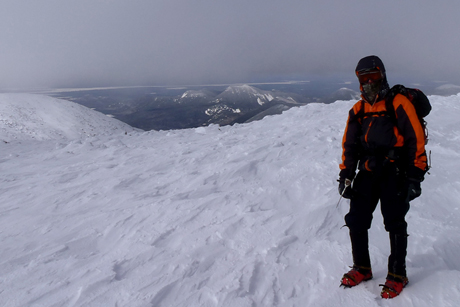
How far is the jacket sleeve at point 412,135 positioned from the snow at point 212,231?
137 centimetres

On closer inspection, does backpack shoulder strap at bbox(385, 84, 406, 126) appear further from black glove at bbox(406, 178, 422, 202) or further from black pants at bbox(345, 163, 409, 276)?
black glove at bbox(406, 178, 422, 202)

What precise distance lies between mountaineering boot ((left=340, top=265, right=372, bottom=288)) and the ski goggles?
92.0 inches

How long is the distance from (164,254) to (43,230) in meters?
2.88

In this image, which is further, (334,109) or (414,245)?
(334,109)

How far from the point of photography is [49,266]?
13.2ft

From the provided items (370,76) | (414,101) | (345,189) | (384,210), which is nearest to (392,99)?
(414,101)

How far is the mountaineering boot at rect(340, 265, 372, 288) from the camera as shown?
3158 millimetres

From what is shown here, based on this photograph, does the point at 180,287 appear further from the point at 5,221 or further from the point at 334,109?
the point at 334,109

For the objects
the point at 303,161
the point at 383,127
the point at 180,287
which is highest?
the point at 383,127

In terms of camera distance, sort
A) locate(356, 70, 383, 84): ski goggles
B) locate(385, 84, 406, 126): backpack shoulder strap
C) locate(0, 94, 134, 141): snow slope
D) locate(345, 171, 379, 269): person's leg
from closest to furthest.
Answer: locate(385, 84, 406, 126): backpack shoulder strap, locate(356, 70, 383, 84): ski goggles, locate(345, 171, 379, 269): person's leg, locate(0, 94, 134, 141): snow slope

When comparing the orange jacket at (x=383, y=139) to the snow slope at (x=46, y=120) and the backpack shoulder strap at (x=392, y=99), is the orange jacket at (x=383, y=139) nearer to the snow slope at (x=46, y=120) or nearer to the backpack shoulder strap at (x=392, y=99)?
the backpack shoulder strap at (x=392, y=99)

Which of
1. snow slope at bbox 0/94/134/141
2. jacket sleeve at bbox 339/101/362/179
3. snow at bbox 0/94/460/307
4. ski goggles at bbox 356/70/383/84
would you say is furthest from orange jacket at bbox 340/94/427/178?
snow slope at bbox 0/94/134/141

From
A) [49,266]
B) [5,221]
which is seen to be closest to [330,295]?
[49,266]

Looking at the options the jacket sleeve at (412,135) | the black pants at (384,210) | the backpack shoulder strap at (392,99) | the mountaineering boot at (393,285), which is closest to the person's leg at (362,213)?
the black pants at (384,210)
